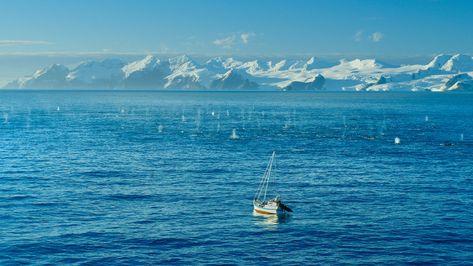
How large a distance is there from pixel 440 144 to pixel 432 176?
4883cm

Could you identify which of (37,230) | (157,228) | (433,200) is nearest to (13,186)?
(37,230)

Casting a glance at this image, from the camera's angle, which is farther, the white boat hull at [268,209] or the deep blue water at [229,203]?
the white boat hull at [268,209]

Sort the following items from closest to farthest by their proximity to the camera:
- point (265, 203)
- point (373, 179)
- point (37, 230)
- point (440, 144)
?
1. point (37, 230)
2. point (265, 203)
3. point (373, 179)
4. point (440, 144)

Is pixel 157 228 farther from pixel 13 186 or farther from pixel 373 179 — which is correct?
pixel 373 179

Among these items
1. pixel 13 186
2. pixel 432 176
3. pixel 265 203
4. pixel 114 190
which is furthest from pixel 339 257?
pixel 13 186

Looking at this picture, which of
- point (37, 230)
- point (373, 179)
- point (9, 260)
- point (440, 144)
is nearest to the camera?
point (9, 260)

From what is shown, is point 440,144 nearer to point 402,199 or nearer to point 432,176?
point 432,176

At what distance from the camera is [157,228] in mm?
67250

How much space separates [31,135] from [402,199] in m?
117

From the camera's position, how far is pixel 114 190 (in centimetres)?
8694

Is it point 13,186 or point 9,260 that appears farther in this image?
point 13,186

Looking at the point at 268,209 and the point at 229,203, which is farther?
the point at 229,203

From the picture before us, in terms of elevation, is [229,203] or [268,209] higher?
[268,209]

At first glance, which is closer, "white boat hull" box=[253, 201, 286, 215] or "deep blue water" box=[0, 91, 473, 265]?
"deep blue water" box=[0, 91, 473, 265]
